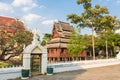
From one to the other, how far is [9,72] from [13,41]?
5942 millimetres

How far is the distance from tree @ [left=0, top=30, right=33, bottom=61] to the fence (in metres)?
5.14

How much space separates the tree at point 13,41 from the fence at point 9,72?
5.14 meters

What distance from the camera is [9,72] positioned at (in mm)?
16656

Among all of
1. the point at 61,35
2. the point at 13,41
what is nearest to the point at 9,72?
the point at 13,41

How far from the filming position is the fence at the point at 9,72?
16125 millimetres

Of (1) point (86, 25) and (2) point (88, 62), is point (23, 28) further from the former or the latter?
(1) point (86, 25)

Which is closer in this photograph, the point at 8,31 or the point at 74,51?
the point at 8,31

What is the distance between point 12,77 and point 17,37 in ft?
21.8

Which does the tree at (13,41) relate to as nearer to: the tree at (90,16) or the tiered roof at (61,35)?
the tree at (90,16)

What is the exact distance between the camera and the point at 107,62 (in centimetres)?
3123

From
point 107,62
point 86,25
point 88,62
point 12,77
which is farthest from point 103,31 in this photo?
point 12,77

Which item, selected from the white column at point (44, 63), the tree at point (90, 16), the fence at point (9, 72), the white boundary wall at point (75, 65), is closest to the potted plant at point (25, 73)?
the fence at point (9, 72)

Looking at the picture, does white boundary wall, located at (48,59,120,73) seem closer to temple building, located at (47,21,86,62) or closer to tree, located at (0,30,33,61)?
tree, located at (0,30,33,61)

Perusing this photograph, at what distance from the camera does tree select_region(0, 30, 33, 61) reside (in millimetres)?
21562
